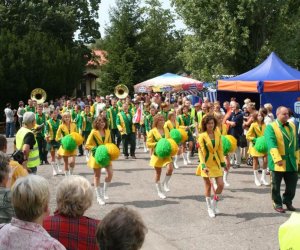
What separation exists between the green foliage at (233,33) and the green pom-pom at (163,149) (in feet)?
66.0

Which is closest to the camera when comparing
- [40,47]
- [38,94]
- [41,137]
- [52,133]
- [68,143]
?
[68,143]

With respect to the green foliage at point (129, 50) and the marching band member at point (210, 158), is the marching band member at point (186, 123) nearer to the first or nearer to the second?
the marching band member at point (210, 158)

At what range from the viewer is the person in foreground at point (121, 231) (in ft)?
8.42

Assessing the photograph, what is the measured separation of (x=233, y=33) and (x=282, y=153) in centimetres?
2116

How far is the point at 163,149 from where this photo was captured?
30.5 feet

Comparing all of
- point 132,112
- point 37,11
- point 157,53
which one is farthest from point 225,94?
point 157,53

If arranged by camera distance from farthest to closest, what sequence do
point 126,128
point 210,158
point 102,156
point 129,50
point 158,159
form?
point 129,50 → point 126,128 → point 158,159 → point 102,156 → point 210,158

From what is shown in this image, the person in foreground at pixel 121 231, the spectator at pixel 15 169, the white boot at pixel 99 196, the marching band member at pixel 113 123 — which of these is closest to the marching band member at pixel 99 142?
the white boot at pixel 99 196

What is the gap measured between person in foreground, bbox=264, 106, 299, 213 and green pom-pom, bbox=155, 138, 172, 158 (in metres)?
2.07

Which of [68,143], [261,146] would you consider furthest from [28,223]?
[68,143]

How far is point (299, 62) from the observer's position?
3359cm

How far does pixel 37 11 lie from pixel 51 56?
17.3 feet

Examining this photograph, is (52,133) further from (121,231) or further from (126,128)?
(121,231)

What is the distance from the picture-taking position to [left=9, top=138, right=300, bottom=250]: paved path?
6.76m
